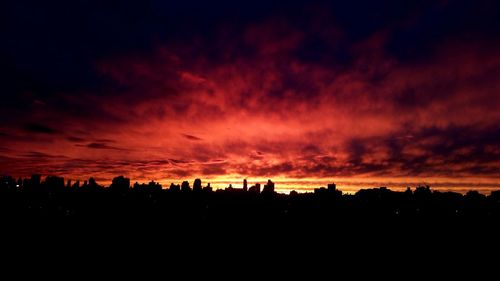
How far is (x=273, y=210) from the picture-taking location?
11731cm

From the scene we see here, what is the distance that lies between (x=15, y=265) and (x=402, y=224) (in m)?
102

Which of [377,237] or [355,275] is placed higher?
[377,237]

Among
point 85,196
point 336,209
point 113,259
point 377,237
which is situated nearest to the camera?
point 113,259

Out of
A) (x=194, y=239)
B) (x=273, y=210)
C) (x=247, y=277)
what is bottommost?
(x=247, y=277)

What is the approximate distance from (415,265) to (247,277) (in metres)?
41.3

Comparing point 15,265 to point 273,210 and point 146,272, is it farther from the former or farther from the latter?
point 273,210

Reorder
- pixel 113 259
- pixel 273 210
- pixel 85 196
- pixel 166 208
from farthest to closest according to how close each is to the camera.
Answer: pixel 85 196 → pixel 166 208 → pixel 273 210 → pixel 113 259

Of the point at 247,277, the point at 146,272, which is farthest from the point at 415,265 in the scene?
the point at 146,272

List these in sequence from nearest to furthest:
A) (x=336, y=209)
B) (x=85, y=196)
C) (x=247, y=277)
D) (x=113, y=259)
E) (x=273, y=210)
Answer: (x=247, y=277) → (x=113, y=259) → (x=336, y=209) → (x=273, y=210) → (x=85, y=196)

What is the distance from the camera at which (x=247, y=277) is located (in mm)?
79688

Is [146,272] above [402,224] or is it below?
below

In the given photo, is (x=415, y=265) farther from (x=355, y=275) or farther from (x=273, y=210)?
(x=273, y=210)

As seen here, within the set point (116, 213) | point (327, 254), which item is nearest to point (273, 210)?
point (327, 254)

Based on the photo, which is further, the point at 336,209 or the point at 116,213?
the point at 116,213
